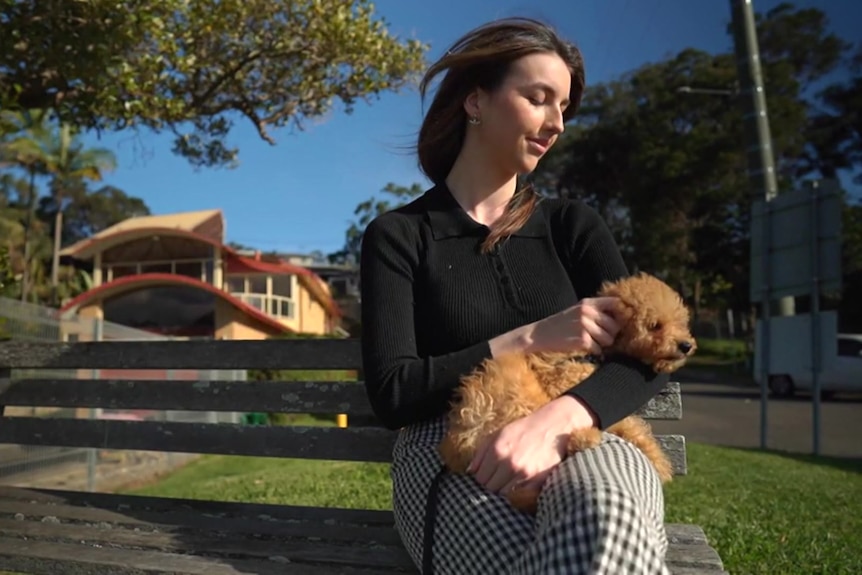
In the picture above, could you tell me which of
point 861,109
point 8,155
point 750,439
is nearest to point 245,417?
point 750,439

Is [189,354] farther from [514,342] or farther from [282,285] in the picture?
[282,285]

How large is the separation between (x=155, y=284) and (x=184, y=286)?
101cm

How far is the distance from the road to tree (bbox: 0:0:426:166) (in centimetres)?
482

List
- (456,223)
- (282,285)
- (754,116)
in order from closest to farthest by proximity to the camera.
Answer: (456,223) < (754,116) < (282,285)

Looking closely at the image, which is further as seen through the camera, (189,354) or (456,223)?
(189,354)

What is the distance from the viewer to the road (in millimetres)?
10883

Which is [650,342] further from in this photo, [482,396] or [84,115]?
[84,115]

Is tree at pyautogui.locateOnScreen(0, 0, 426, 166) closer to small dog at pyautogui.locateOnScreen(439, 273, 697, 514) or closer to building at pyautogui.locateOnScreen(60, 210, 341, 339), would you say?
small dog at pyautogui.locateOnScreen(439, 273, 697, 514)

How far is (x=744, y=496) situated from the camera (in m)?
5.41

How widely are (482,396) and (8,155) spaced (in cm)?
2921

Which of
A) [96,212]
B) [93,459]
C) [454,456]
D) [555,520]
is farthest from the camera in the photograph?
[96,212]

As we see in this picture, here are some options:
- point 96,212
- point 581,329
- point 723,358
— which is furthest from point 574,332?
point 96,212

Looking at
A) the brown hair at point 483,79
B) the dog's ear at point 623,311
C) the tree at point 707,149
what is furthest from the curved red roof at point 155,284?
the dog's ear at point 623,311

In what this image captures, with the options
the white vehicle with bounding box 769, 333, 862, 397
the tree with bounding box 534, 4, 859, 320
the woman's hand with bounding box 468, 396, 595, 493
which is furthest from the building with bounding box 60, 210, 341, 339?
the woman's hand with bounding box 468, 396, 595, 493
